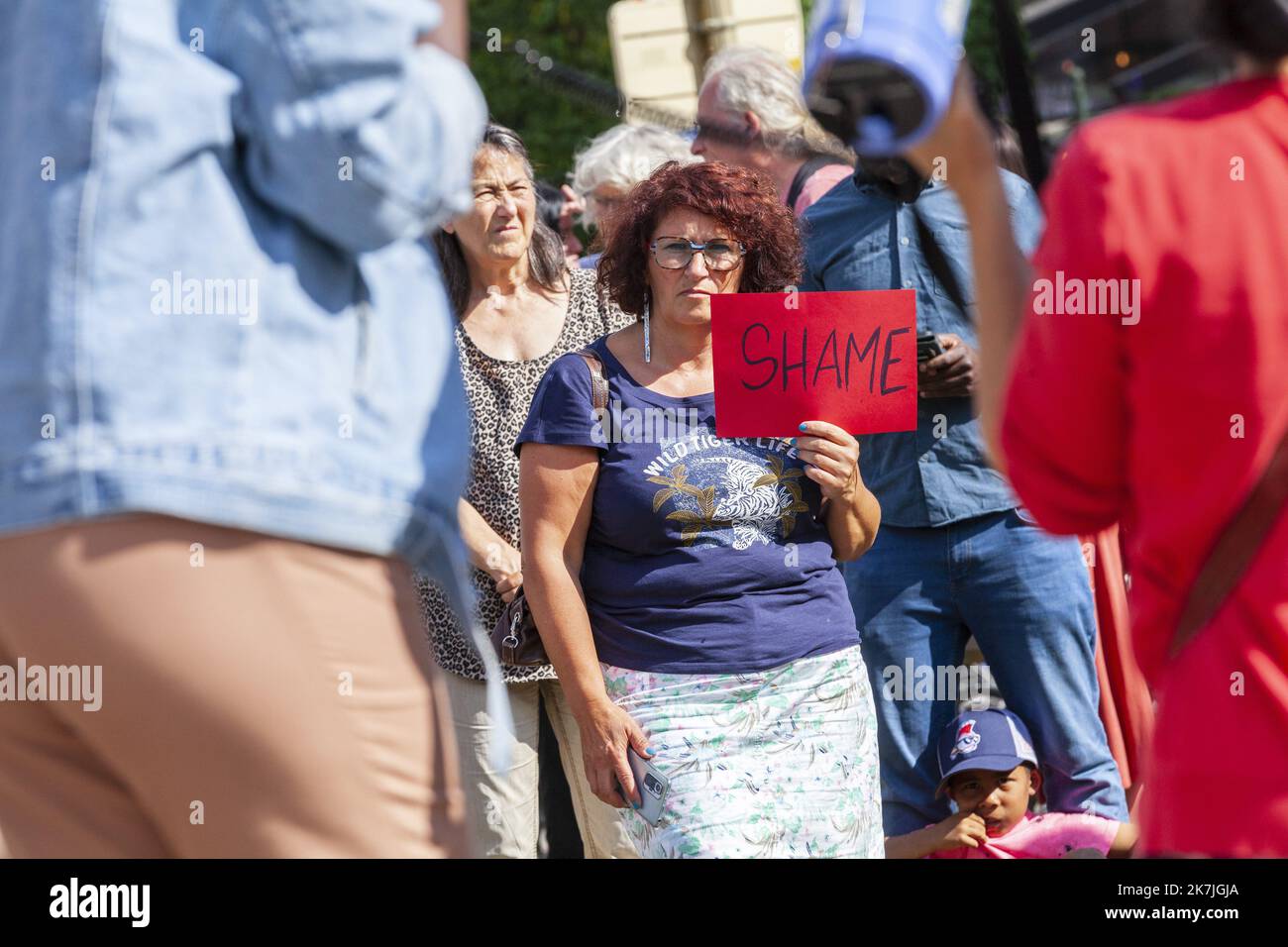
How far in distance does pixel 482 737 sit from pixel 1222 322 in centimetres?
283

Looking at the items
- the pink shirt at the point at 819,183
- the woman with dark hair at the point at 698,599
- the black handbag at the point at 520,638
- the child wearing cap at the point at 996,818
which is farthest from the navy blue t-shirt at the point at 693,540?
the pink shirt at the point at 819,183

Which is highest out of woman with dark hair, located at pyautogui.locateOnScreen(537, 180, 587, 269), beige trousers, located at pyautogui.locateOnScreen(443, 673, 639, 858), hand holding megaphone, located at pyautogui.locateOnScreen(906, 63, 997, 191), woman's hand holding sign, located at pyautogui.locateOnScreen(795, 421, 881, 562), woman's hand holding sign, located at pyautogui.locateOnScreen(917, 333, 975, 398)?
woman with dark hair, located at pyautogui.locateOnScreen(537, 180, 587, 269)

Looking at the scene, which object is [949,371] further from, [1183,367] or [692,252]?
[1183,367]

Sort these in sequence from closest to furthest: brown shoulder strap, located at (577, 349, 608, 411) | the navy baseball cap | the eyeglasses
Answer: brown shoulder strap, located at (577, 349, 608, 411) → the eyeglasses → the navy baseball cap

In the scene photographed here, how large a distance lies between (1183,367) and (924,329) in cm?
254

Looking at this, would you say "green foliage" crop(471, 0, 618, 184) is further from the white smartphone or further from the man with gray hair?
the white smartphone

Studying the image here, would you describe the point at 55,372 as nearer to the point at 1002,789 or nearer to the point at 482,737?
the point at 482,737

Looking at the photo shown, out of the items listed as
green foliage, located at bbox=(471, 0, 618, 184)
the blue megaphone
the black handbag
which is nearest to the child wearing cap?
the black handbag

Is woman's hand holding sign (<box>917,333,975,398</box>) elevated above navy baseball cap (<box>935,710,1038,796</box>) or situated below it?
above

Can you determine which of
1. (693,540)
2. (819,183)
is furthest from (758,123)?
(693,540)

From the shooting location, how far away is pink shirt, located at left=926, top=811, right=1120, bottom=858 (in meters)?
3.97

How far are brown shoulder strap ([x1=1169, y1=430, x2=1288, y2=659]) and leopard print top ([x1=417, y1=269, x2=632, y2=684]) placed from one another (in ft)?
8.49

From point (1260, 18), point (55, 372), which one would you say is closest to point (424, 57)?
point (55, 372)

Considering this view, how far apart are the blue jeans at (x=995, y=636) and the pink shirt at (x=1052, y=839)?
0.09ft
